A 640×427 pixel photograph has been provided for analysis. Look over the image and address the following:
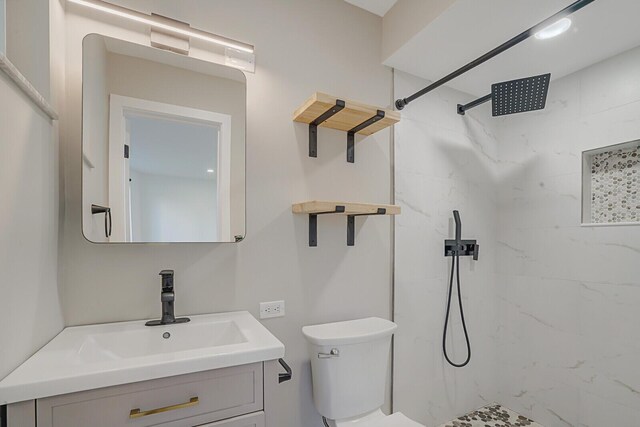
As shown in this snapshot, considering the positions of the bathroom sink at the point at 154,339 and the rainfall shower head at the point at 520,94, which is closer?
the bathroom sink at the point at 154,339

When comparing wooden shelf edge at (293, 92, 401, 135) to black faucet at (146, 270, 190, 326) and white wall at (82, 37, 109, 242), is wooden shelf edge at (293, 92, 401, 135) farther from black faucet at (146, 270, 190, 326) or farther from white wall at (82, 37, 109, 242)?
black faucet at (146, 270, 190, 326)

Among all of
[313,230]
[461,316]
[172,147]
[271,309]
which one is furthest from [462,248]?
[172,147]

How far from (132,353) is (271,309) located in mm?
642

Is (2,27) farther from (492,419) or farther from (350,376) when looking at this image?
(492,419)

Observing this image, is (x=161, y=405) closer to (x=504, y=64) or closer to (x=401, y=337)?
(x=401, y=337)

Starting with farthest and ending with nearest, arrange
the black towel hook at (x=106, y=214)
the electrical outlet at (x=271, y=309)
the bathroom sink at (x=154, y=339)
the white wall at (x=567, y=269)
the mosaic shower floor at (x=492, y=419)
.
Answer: the mosaic shower floor at (x=492, y=419)
the white wall at (x=567, y=269)
the electrical outlet at (x=271, y=309)
the black towel hook at (x=106, y=214)
the bathroom sink at (x=154, y=339)

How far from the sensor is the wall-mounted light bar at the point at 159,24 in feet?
4.49

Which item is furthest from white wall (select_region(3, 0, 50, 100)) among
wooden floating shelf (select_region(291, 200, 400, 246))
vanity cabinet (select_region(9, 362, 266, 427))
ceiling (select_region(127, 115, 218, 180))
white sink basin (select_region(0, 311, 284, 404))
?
wooden floating shelf (select_region(291, 200, 400, 246))

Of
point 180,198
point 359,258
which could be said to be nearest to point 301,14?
point 180,198

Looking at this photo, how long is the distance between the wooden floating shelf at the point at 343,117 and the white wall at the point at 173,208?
0.61 metres

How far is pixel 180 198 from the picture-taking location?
149cm

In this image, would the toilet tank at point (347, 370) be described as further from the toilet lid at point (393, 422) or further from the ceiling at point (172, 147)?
the ceiling at point (172, 147)

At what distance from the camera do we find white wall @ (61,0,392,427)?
52.9 inches

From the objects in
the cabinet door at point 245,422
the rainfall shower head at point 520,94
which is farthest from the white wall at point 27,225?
the rainfall shower head at point 520,94
